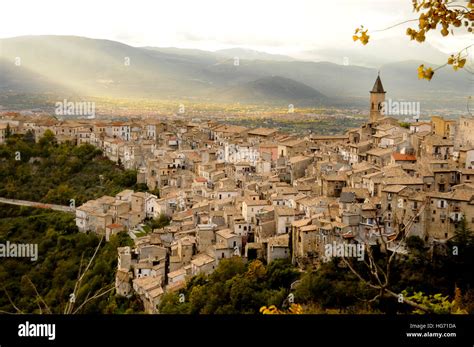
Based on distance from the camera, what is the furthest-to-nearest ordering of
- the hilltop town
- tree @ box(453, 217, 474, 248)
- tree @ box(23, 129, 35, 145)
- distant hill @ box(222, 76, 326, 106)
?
distant hill @ box(222, 76, 326, 106) → tree @ box(23, 129, 35, 145) → the hilltop town → tree @ box(453, 217, 474, 248)

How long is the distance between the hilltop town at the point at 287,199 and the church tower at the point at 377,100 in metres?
0.04

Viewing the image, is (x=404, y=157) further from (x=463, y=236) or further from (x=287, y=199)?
(x=463, y=236)

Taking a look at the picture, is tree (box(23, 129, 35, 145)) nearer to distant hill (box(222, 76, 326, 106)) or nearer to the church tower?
distant hill (box(222, 76, 326, 106))

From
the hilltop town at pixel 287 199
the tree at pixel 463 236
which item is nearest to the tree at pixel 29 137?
the hilltop town at pixel 287 199

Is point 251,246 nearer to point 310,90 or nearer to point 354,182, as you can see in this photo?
point 354,182

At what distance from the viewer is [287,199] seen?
16500 mm

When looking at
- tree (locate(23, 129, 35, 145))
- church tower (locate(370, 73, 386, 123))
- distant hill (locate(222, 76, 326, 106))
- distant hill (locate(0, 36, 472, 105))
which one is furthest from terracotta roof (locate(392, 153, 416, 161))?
tree (locate(23, 129, 35, 145))

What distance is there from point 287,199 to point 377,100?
9.69 meters

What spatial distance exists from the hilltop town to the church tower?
4cm

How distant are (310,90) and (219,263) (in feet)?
77.7

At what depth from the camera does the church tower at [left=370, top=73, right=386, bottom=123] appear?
24016 mm

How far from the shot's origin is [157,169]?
23.6 meters

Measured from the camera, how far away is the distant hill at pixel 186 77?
2604 centimetres

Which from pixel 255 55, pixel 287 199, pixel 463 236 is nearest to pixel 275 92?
pixel 255 55
